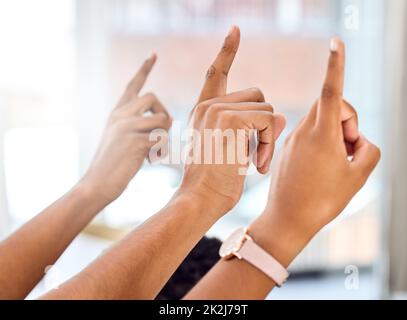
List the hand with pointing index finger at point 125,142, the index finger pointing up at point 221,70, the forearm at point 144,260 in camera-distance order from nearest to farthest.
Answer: the forearm at point 144,260 → the index finger pointing up at point 221,70 → the hand with pointing index finger at point 125,142

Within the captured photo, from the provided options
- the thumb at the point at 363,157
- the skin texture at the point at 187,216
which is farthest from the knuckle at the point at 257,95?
the thumb at the point at 363,157

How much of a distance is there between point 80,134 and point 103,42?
45cm

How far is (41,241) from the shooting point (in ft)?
2.14

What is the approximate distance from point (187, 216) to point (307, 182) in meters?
0.12

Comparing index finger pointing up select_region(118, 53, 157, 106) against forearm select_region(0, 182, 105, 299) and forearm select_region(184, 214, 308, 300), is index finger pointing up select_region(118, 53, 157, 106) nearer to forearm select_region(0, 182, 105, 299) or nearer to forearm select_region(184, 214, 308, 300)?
forearm select_region(0, 182, 105, 299)

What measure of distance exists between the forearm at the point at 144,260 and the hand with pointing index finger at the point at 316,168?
0.08m

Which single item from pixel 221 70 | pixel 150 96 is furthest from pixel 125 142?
pixel 221 70

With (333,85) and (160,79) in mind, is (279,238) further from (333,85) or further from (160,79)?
(160,79)

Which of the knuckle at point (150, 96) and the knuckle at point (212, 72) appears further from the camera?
the knuckle at point (150, 96)

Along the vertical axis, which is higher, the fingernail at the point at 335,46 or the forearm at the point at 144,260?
the fingernail at the point at 335,46

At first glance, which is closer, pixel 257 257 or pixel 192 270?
pixel 257 257

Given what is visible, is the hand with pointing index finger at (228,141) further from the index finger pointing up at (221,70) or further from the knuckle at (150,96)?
the knuckle at (150,96)

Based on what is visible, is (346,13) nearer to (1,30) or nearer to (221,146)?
(221,146)

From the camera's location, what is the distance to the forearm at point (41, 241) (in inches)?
24.6
